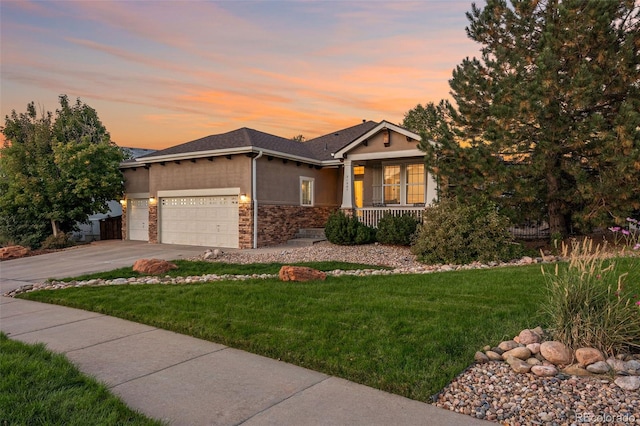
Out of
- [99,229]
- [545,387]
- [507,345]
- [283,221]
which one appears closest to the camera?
[545,387]

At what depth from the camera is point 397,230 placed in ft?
43.6

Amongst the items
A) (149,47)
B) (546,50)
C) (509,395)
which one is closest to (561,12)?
(546,50)

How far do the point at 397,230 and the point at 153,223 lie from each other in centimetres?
1152

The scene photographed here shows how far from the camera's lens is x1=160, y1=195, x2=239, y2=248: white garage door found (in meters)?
15.8

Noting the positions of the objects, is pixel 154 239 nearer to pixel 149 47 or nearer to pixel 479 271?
pixel 149 47

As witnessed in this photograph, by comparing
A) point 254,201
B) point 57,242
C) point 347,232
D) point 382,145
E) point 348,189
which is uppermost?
point 382,145

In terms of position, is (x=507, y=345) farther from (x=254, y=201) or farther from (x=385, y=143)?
(x=254, y=201)

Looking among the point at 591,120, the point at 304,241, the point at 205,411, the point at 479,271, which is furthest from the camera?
the point at 304,241

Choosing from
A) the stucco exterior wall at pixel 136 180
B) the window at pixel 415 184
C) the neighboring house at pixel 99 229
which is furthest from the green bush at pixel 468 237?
the neighboring house at pixel 99 229

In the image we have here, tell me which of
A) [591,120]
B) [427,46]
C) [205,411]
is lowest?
[205,411]

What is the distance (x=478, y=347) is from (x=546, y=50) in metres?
8.49

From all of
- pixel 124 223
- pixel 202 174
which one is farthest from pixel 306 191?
pixel 124 223

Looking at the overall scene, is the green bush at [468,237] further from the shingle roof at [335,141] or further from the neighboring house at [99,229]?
the neighboring house at [99,229]

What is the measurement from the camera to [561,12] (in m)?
9.46
